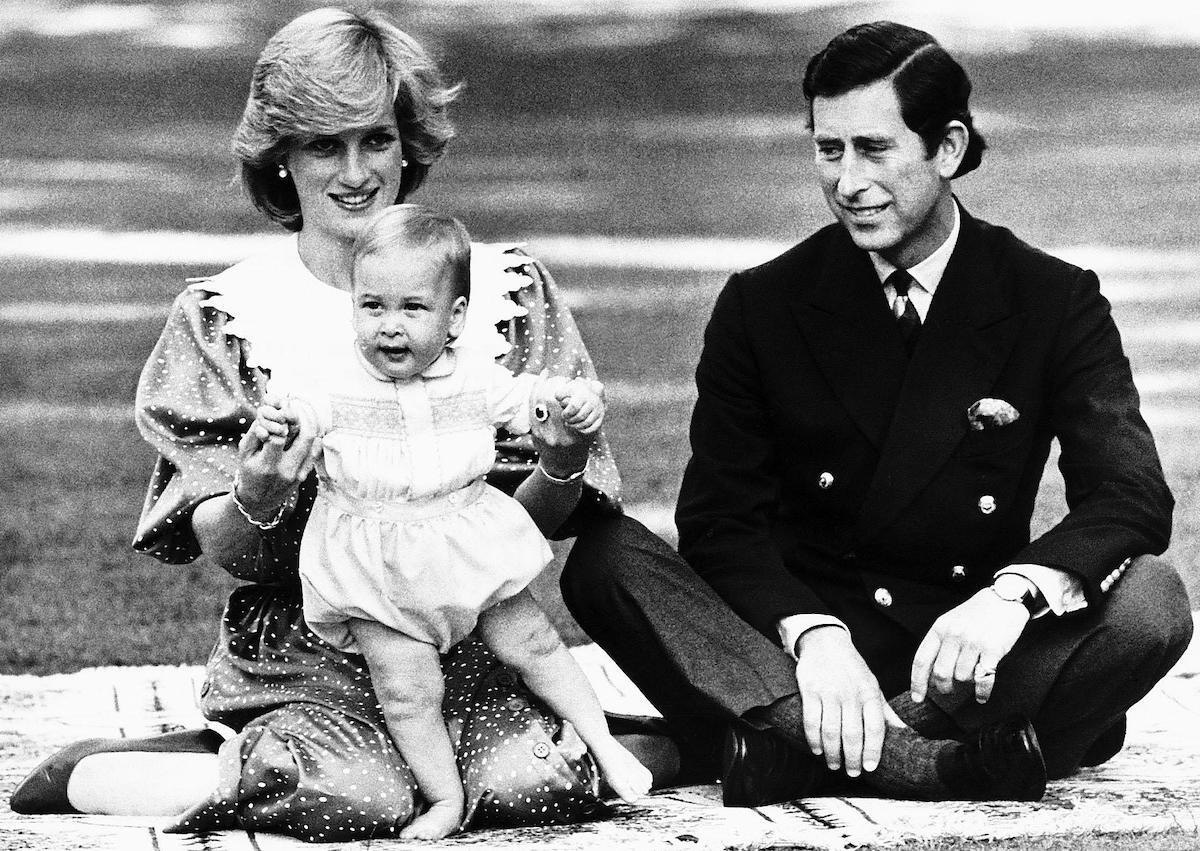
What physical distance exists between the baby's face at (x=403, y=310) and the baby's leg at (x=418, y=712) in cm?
43

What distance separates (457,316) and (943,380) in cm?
91

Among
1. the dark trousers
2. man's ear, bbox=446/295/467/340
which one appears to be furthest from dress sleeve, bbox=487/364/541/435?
the dark trousers

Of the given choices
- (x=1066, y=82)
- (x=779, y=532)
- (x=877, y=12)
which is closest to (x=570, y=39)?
(x=877, y=12)

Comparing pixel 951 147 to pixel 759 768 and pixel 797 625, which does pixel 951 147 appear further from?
pixel 759 768

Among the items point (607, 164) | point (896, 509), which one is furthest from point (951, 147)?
point (607, 164)

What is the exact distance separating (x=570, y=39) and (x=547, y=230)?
183cm

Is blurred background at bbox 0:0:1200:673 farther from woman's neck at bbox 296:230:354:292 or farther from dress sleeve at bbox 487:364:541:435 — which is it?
dress sleeve at bbox 487:364:541:435

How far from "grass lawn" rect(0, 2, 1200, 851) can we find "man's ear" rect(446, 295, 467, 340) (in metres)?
4.68

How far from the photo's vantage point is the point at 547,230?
10.9 m

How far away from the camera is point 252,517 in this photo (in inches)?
144

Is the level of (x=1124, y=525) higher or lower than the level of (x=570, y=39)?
lower

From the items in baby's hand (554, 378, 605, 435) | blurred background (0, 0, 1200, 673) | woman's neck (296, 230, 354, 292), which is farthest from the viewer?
blurred background (0, 0, 1200, 673)

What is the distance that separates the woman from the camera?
3697mm

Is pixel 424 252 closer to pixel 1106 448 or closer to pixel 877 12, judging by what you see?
pixel 1106 448
